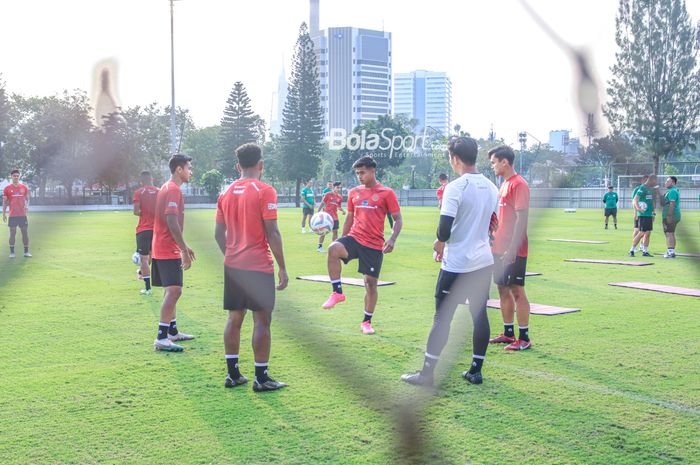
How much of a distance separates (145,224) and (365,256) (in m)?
4.30

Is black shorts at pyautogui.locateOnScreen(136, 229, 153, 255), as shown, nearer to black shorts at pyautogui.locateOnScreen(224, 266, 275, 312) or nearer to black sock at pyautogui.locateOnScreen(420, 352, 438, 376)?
black shorts at pyautogui.locateOnScreen(224, 266, 275, 312)

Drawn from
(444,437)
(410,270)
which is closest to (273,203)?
(444,437)

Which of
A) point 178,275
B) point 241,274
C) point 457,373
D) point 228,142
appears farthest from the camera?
point 228,142

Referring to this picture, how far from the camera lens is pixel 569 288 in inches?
478

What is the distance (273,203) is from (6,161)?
383cm

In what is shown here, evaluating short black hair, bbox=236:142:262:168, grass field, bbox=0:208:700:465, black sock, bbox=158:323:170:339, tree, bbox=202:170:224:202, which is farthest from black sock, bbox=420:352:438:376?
tree, bbox=202:170:224:202

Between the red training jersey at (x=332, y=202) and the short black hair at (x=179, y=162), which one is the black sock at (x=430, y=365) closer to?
the short black hair at (x=179, y=162)

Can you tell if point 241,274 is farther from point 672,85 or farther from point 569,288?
point 569,288

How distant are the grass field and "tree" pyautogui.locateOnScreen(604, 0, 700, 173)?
1247 millimetres

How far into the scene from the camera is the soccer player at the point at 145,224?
10.3m

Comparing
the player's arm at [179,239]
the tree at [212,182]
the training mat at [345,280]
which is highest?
the tree at [212,182]

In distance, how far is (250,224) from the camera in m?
5.50

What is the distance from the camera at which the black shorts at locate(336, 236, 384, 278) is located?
8438mm

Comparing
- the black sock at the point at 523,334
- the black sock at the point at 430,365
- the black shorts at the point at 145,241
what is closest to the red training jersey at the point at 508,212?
the black sock at the point at 523,334
